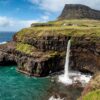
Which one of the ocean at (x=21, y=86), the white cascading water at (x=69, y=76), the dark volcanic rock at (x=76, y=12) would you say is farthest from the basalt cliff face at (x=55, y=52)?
the dark volcanic rock at (x=76, y=12)

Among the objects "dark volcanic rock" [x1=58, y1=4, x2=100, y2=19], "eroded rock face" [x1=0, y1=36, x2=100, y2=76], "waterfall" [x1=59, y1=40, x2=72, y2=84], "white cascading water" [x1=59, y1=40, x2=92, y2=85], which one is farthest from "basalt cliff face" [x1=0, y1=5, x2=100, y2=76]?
"dark volcanic rock" [x1=58, y1=4, x2=100, y2=19]

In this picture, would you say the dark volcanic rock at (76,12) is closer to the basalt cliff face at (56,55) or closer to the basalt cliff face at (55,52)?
the basalt cliff face at (55,52)

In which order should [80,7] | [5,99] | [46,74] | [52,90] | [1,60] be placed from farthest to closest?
[80,7] < [1,60] < [46,74] < [52,90] < [5,99]

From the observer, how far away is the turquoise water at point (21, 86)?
5559 cm

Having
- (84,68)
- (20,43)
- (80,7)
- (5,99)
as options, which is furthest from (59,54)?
(80,7)

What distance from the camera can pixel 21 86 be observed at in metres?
64.5

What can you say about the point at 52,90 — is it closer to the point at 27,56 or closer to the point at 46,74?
the point at 46,74

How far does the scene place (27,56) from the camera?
81.0 meters

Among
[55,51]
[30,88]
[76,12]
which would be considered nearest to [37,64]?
[55,51]

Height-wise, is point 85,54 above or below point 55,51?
below

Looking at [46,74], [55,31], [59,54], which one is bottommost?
[46,74]

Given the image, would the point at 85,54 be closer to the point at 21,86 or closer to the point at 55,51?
the point at 55,51

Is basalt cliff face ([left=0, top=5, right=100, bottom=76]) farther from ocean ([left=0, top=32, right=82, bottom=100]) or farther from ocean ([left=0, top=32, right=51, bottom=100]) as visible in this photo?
ocean ([left=0, top=32, right=51, bottom=100])

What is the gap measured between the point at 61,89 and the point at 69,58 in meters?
20.0
